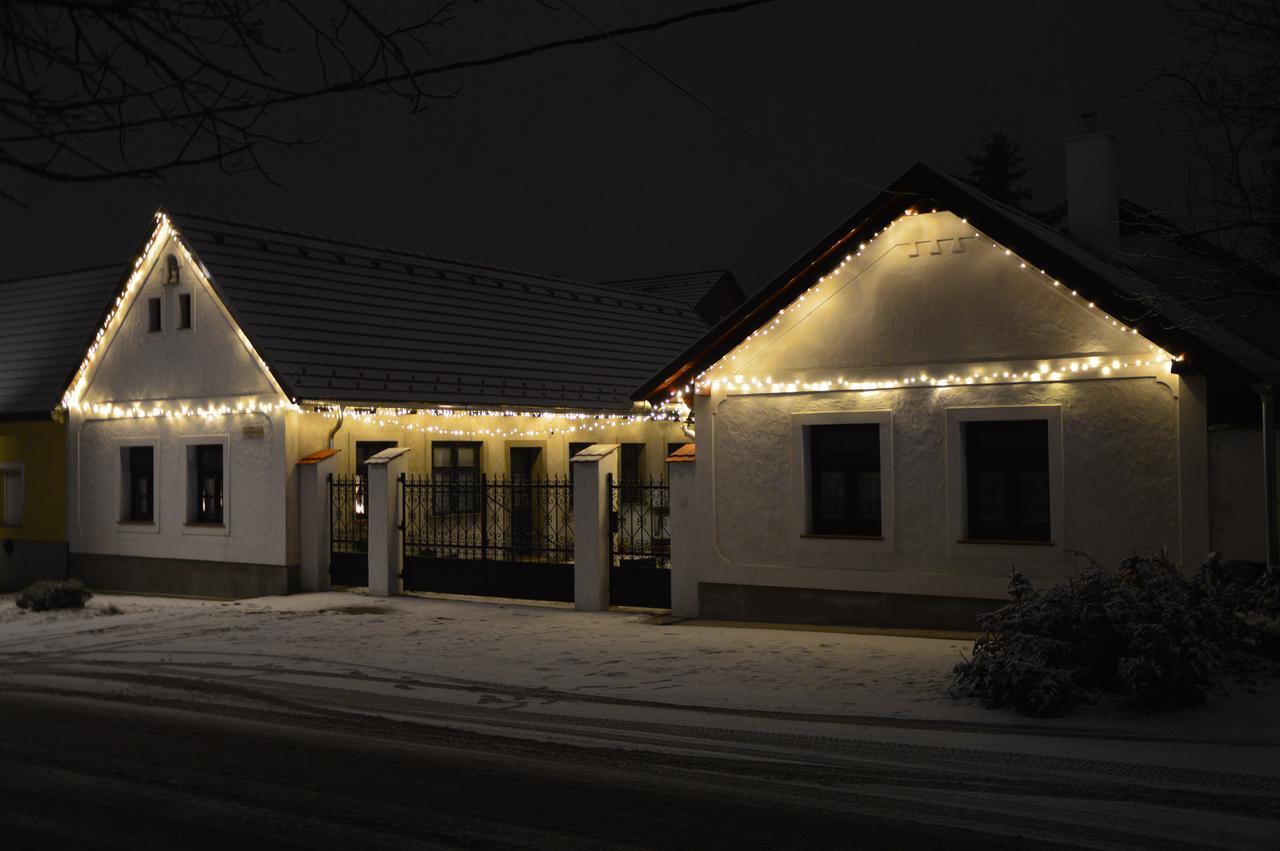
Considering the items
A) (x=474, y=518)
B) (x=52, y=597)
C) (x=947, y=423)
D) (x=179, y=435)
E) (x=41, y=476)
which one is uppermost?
(x=179, y=435)

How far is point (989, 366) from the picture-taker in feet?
49.2

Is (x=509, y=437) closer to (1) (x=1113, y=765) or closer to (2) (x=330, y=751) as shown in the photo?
(2) (x=330, y=751)

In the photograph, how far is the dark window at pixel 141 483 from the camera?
77.5ft

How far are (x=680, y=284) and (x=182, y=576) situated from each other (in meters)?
24.1

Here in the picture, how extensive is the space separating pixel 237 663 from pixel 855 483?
26.9ft

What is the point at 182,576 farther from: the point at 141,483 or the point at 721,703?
the point at 721,703

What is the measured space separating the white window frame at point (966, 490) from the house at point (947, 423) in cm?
2

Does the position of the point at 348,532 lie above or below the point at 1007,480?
below

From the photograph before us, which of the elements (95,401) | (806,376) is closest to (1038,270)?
(806,376)

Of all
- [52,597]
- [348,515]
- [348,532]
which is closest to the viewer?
[52,597]

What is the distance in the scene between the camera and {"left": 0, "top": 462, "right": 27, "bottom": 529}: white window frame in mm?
25547

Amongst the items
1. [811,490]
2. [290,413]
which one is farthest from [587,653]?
[290,413]

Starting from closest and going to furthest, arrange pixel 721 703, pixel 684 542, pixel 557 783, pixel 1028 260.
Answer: pixel 557 783 → pixel 721 703 → pixel 1028 260 → pixel 684 542

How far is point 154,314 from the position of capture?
2338 cm
